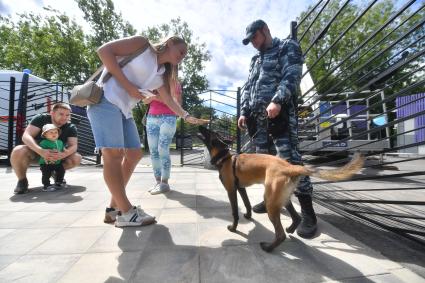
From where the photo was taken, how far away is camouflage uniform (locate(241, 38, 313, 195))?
8.09 ft

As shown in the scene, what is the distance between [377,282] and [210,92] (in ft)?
22.5

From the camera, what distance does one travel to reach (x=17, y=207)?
3207 mm

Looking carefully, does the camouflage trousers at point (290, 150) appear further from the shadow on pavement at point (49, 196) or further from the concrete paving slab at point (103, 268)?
the shadow on pavement at point (49, 196)

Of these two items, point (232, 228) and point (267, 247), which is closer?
point (267, 247)

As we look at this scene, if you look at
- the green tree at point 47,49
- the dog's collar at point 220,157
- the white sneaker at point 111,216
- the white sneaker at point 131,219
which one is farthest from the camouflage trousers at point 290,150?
the green tree at point 47,49

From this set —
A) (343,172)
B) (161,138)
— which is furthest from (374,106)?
(161,138)

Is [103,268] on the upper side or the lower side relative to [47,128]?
lower

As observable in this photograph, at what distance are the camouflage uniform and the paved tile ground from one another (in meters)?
0.68

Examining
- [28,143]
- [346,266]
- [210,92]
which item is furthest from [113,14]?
[346,266]

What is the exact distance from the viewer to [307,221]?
7.88ft

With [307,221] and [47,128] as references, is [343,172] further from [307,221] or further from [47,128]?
[47,128]

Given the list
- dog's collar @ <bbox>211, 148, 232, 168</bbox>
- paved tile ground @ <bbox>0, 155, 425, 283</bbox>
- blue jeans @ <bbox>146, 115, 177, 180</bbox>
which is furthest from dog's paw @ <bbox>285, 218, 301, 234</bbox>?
blue jeans @ <bbox>146, 115, 177, 180</bbox>

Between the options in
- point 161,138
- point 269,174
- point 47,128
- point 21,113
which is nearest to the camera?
point 269,174

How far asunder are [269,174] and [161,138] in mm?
2386
